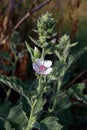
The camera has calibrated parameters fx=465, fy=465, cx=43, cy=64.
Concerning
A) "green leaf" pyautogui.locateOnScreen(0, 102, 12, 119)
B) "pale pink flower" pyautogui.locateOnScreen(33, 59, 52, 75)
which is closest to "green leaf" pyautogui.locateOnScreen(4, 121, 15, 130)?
"green leaf" pyautogui.locateOnScreen(0, 102, 12, 119)

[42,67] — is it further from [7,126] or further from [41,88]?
[7,126]

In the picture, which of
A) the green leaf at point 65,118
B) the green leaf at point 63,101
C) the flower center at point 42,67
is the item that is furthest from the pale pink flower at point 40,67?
the green leaf at point 65,118

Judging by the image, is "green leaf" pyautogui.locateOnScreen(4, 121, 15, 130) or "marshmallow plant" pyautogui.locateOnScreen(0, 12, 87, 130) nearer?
"marshmallow plant" pyautogui.locateOnScreen(0, 12, 87, 130)

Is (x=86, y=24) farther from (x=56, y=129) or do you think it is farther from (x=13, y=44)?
(x=56, y=129)

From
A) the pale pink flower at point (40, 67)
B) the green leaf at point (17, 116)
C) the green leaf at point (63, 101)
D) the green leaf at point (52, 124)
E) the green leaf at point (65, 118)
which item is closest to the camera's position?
the pale pink flower at point (40, 67)

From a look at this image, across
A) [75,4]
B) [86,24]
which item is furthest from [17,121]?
[86,24]

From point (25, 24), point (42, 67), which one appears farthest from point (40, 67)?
point (25, 24)

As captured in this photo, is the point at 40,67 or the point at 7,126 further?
the point at 7,126

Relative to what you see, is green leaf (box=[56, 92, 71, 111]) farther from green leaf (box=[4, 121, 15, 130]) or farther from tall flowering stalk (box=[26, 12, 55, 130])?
tall flowering stalk (box=[26, 12, 55, 130])

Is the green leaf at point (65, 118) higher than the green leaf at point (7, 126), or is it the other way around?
the green leaf at point (65, 118)

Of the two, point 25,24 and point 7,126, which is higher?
point 25,24

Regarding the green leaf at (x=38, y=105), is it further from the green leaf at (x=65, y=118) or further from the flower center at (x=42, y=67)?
the green leaf at (x=65, y=118)
